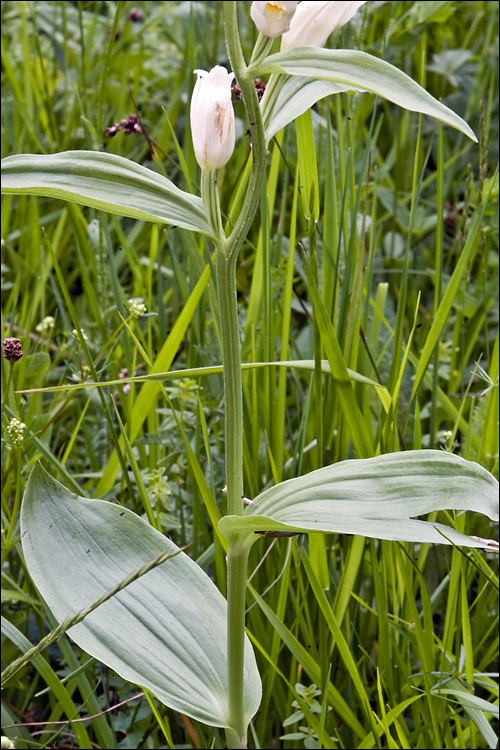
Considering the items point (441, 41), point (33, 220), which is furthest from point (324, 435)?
point (441, 41)

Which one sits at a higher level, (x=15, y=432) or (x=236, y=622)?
(x=15, y=432)

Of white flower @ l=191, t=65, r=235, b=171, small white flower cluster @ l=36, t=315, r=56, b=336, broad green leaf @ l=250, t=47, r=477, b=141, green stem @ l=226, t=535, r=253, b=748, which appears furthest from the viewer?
small white flower cluster @ l=36, t=315, r=56, b=336

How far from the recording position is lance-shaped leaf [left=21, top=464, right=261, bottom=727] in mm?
810

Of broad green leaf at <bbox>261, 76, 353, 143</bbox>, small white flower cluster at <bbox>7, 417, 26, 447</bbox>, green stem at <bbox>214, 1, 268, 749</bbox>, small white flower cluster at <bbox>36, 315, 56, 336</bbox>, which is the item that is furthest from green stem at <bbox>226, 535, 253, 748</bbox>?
small white flower cluster at <bbox>36, 315, 56, 336</bbox>

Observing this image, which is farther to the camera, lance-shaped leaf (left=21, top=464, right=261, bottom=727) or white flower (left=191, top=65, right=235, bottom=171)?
lance-shaped leaf (left=21, top=464, right=261, bottom=727)

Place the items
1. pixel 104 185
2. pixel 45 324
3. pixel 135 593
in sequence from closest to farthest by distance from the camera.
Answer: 1. pixel 104 185
2. pixel 135 593
3. pixel 45 324

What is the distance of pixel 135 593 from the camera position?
2.81ft

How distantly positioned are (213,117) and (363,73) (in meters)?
0.15

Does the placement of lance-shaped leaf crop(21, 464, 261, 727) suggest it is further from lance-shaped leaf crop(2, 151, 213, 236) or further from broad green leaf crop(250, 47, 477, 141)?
broad green leaf crop(250, 47, 477, 141)

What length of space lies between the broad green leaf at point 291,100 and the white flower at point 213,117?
2.3 inches

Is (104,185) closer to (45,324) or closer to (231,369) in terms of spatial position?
(231,369)

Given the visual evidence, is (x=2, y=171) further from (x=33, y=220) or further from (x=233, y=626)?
(x=33, y=220)

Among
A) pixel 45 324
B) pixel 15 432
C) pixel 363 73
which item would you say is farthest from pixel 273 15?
pixel 45 324

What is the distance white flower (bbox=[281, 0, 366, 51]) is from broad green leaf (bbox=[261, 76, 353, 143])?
50 mm
